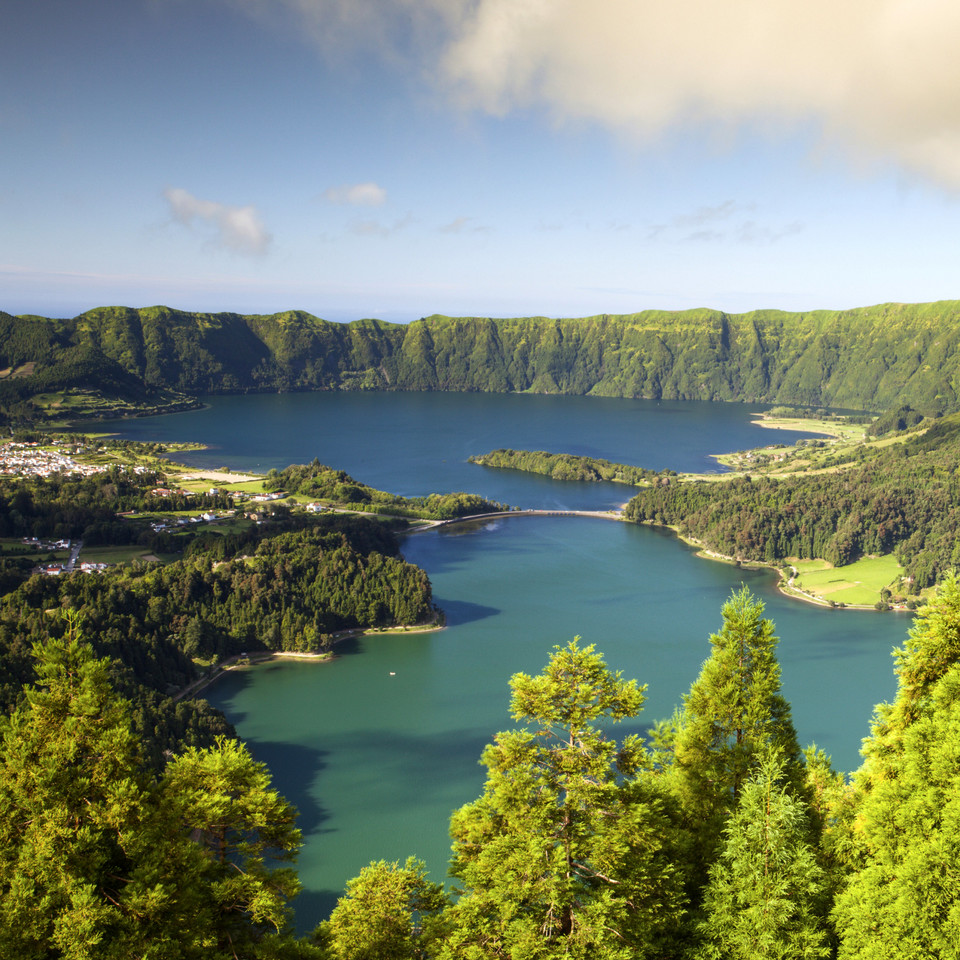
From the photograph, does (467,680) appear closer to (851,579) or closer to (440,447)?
(851,579)

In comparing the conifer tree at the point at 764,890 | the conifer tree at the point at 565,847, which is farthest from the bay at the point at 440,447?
the conifer tree at the point at 565,847

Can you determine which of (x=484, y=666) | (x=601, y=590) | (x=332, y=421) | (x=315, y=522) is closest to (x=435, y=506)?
(x=315, y=522)

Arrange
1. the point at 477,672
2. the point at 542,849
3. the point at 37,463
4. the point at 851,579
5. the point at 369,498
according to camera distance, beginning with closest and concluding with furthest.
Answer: the point at 542,849, the point at 477,672, the point at 851,579, the point at 369,498, the point at 37,463

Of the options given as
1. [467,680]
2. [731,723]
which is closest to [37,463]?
[467,680]

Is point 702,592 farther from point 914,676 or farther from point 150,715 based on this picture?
point 914,676

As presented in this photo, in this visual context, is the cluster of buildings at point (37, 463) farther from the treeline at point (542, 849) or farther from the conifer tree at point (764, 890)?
the conifer tree at point (764, 890)
